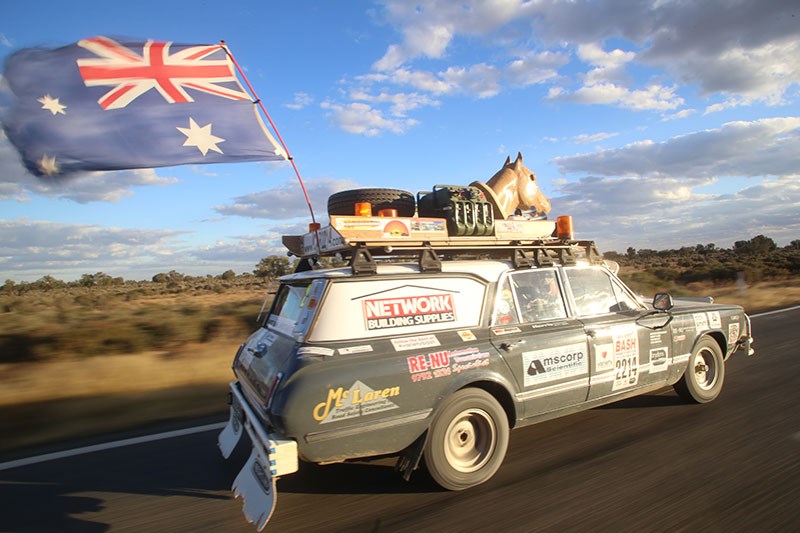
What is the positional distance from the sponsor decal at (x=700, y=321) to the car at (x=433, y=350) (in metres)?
0.34

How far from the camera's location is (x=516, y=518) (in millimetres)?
3088

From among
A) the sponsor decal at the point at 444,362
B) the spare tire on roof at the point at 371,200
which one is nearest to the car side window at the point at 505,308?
the sponsor decal at the point at 444,362

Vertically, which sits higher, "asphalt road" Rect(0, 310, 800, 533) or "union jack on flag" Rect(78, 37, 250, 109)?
"union jack on flag" Rect(78, 37, 250, 109)

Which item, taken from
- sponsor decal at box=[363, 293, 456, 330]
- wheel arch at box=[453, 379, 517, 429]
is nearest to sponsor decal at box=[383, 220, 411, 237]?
sponsor decal at box=[363, 293, 456, 330]

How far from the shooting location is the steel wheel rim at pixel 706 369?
528 cm

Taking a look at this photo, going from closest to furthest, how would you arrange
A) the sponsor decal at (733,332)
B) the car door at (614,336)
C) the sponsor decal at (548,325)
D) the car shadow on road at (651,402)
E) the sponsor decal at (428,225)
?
the sponsor decal at (428,225) < the sponsor decal at (548,325) < the car door at (614,336) < the car shadow on road at (651,402) < the sponsor decal at (733,332)

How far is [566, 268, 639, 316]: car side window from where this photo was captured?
4.50 m

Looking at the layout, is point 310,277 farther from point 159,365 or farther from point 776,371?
point 776,371

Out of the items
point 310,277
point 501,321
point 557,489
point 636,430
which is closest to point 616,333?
point 636,430

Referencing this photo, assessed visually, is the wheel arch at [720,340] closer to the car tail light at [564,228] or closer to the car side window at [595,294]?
the car side window at [595,294]

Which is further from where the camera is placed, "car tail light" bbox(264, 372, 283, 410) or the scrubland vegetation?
the scrubland vegetation

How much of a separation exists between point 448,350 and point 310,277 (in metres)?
1.23

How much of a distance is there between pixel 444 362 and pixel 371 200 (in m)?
1.61

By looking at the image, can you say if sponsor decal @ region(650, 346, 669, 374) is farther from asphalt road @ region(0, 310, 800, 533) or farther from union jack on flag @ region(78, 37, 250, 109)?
union jack on flag @ region(78, 37, 250, 109)
